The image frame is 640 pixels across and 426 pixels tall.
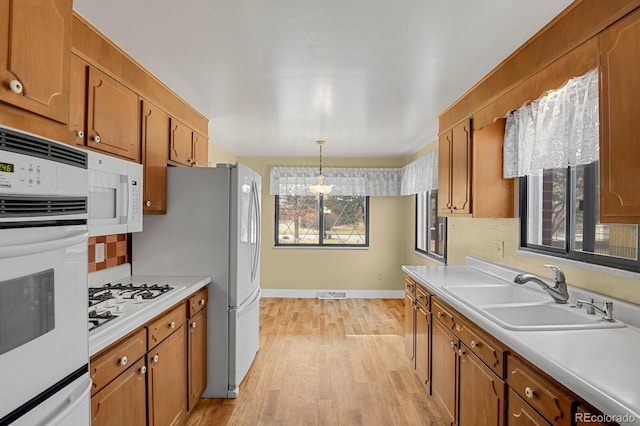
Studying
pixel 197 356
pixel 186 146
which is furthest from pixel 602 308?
pixel 186 146

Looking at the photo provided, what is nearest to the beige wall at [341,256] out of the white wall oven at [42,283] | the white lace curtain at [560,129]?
the white lace curtain at [560,129]

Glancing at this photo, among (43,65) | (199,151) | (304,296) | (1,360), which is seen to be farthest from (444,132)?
(304,296)

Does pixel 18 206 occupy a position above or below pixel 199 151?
below

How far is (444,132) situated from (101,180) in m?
2.82

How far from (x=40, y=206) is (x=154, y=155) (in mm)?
1725

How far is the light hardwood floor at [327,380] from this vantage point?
2611 mm

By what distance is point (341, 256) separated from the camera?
245 inches

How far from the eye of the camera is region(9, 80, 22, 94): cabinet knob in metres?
1.07

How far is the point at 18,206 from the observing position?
0.96m

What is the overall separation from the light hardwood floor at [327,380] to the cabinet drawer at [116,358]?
3.47ft

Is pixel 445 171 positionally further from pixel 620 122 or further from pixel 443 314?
pixel 620 122

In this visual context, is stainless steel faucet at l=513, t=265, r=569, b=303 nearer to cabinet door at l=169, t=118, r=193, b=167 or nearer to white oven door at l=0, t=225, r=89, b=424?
white oven door at l=0, t=225, r=89, b=424

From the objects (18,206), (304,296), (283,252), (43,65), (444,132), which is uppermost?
(444,132)

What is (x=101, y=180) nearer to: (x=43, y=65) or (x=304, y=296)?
(x=43, y=65)
